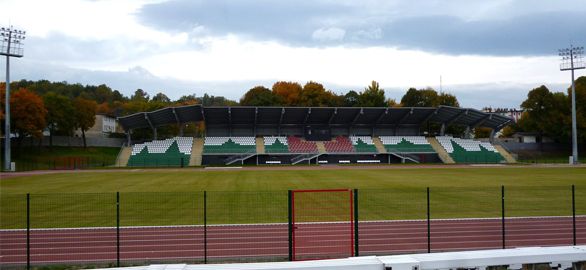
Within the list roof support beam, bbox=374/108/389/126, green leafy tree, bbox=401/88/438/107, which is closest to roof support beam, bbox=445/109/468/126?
roof support beam, bbox=374/108/389/126

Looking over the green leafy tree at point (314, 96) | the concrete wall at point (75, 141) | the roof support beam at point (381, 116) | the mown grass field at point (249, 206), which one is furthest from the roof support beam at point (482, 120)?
the concrete wall at point (75, 141)

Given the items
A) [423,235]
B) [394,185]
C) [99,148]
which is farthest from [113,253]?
[99,148]

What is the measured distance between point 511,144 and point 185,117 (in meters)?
56.9

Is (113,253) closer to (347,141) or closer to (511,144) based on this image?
(347,141)

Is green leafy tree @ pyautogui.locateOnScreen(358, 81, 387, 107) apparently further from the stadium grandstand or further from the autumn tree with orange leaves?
the autumn tree with orange leaves

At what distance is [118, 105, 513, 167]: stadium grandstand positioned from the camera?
Result: 65.3 metres

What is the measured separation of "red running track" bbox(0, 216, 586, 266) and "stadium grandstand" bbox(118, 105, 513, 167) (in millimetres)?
46877

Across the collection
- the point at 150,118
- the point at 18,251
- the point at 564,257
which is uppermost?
the point at 150,118

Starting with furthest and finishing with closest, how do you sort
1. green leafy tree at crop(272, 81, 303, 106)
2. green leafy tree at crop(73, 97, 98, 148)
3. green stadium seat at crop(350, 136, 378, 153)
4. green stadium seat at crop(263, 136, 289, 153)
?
1. green leafy tree at crop(272, 81, 303, 106)
2. green leafy tree at crop(73, 97, 98, 148)
3. green stadium seat at crop(350, 136, 378, 153)
4. green stadium seat at crop(263, 136, 289, 153)

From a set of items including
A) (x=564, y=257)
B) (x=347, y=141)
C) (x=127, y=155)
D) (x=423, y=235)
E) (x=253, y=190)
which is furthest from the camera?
(x=347, y=141)

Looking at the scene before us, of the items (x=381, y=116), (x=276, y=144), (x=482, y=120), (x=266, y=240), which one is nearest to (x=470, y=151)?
(x=482, y=120)

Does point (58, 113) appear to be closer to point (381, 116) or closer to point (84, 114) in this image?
point (84, 114)

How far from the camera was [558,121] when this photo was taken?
80.1 meters

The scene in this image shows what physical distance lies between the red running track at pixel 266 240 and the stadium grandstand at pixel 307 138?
1846 inches
